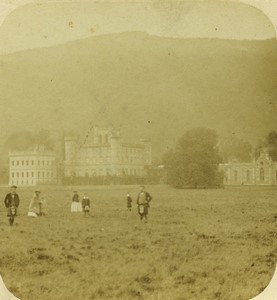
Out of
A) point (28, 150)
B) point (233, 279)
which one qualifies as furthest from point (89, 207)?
point (233, 279)

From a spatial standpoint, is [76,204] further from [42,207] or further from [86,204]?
Answer: [42,207]

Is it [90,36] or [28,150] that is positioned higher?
[90,36]

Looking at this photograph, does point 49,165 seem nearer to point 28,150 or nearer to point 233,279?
point 28,150

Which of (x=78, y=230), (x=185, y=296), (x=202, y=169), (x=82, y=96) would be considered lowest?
(x=185, y=296)

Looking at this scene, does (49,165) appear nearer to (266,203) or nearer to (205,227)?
(205,227)

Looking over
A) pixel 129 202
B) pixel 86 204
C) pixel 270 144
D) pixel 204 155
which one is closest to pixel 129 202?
pixel 129 202

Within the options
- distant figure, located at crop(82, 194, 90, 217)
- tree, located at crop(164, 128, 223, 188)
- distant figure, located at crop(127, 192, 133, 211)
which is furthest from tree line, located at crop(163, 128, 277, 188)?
distant figure, located at crop(82, 194, 90, 217)

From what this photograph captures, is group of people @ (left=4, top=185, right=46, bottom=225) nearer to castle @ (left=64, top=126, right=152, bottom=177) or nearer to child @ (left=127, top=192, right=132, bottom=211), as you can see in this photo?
castle @ (left=64, top=126, right=152, bottom=177)
